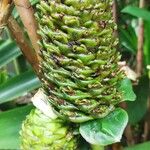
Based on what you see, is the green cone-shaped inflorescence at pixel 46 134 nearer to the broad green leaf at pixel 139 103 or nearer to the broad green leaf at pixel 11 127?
the broad green leaf at pixel 11 127

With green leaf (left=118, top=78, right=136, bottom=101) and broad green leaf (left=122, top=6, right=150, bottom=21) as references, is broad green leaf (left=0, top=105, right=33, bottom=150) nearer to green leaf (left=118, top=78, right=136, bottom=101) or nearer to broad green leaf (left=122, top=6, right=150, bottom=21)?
green leaf (left=118, top=78, right=136, bottom=101)

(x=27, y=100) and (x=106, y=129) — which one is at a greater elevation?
(x=106, y=129)

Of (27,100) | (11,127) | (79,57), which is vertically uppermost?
(79,57)

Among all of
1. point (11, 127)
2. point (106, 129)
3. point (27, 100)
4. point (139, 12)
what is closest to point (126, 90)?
point (106, 129)

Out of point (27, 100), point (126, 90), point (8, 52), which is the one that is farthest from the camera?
point (27, 100)

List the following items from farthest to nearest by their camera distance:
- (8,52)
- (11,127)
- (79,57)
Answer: (8,52)
(11,127)
(79,57)

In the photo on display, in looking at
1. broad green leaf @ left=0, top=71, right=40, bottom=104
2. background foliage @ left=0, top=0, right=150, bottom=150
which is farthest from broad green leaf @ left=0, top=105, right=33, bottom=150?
broad green leaf @ left=0, top=71, right=40, bottom=104

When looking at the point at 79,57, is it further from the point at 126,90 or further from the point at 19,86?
the point at 19,86
